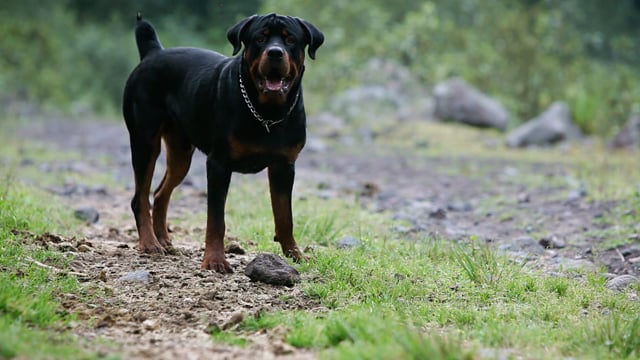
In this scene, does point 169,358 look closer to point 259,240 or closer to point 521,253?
point 259,240

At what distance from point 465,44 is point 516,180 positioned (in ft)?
31.6

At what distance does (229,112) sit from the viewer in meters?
5.34

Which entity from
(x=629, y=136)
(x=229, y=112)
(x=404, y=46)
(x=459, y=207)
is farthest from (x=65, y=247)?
(x=404, y=46)

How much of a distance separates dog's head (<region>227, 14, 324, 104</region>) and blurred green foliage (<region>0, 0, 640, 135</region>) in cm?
1115

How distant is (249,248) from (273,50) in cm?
183

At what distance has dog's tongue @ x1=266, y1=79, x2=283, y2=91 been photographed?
5.08 metres

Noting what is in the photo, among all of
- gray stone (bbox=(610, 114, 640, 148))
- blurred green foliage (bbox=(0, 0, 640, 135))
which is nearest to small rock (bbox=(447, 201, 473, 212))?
gray stone (bbox=(610, 114, 640, 148))

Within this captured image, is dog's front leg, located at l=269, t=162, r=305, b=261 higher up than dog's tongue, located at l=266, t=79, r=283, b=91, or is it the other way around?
dog's tongue, located at l=266, t=79, r=283, b=91

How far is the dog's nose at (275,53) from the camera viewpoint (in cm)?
493

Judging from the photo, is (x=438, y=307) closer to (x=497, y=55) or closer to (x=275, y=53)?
(x=275, y=53)

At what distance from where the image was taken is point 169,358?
354 cm

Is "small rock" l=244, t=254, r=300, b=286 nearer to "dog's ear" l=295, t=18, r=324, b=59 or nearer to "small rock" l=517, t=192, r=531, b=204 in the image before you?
"dog's ear" l=295, t=18, r=324, b=59

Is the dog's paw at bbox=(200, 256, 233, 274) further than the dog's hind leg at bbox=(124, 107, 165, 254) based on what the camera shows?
No

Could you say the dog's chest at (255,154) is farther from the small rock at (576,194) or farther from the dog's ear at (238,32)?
the small rock at (576,194)
